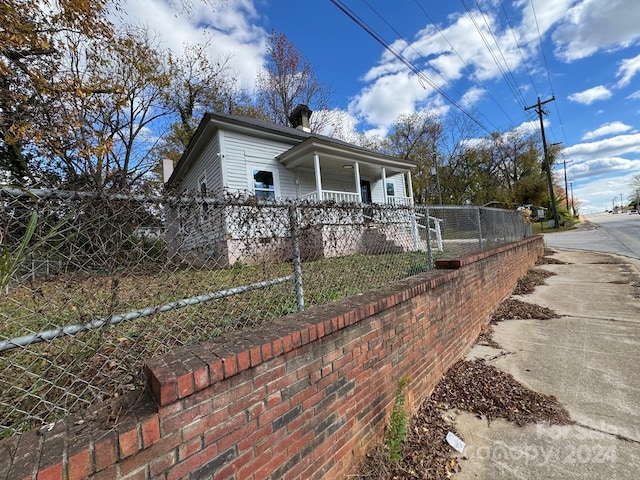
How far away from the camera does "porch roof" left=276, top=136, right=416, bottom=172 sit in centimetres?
972

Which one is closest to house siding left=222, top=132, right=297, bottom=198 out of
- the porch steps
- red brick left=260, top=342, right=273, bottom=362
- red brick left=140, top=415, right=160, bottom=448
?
the porch steps

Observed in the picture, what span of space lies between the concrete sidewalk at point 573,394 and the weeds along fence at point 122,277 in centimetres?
167

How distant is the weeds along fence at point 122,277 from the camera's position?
1.20 m

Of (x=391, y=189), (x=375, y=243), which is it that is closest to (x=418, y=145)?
(x=391, y=189)

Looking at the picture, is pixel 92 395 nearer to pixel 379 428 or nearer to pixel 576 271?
pixel 379 428

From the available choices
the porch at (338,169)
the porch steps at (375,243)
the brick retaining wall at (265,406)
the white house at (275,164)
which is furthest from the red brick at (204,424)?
the porch at (338,169)

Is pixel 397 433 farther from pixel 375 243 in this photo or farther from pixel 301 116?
pixel 301 116

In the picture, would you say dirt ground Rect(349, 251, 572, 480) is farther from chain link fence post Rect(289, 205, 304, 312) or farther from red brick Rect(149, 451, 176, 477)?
red brick Rect(149, 451, 176, 477)

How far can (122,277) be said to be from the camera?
1404mm

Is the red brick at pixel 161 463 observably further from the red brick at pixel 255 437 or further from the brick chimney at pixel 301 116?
the brick chimney at pixel 301 116

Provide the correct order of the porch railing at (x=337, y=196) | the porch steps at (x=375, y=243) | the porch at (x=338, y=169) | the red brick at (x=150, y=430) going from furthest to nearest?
the porch railing at (x=337, y=196) < the porch at (x=338, y=169) < the porch steps at (x=375, y=243) < the red brick at (x=150, y=430)

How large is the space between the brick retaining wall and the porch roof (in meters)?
7.67

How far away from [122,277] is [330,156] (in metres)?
9.50

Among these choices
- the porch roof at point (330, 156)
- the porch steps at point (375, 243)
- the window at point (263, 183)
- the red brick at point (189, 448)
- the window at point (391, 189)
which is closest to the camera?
the red brick at point (189, 448)
